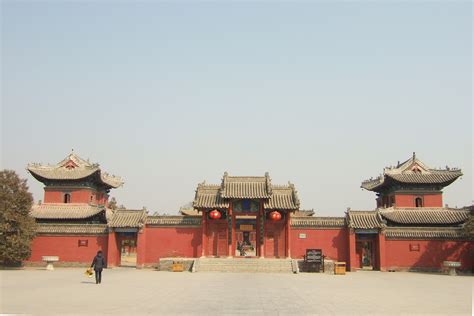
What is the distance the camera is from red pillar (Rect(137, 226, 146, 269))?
32438mm

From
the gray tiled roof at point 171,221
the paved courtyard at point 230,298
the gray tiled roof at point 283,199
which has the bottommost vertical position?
the paved courtyard at point 230,298

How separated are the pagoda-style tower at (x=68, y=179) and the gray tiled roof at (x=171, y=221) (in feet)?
21.3

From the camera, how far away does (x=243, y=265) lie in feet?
98.9

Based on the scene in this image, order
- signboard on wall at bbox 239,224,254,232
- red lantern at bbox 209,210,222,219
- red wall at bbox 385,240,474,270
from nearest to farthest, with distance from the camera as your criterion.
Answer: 1. red wall at bbox 385,240,474,270
2. red lantern at bbox 209,210,222,219
3. signboard on wall at bbox 239,224,254,232

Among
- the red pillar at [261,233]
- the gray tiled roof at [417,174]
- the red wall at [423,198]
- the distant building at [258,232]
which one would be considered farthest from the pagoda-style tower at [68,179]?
the red wall at [423,198]

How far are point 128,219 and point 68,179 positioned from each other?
7069 millimetres

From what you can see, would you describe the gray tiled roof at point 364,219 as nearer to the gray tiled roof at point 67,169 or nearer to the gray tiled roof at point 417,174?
the gray tiled roof at point 417,174

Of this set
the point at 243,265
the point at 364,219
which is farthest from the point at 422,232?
the point at 243,265

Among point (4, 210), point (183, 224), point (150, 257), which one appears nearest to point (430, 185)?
point (183, 224)

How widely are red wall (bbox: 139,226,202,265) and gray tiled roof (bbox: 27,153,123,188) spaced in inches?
316

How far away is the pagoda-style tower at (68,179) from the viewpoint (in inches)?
1468

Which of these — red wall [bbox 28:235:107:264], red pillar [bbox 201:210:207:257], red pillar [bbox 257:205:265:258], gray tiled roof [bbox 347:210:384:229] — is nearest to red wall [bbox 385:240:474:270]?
gray tiled roof [bbox 347:210:384:229]

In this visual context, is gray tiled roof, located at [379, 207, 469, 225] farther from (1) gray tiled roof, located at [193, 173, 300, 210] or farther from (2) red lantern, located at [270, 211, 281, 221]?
(2) red lantern, located at [270, 211, 281, 221]

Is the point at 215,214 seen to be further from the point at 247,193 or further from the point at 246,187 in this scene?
the point at 246,187
